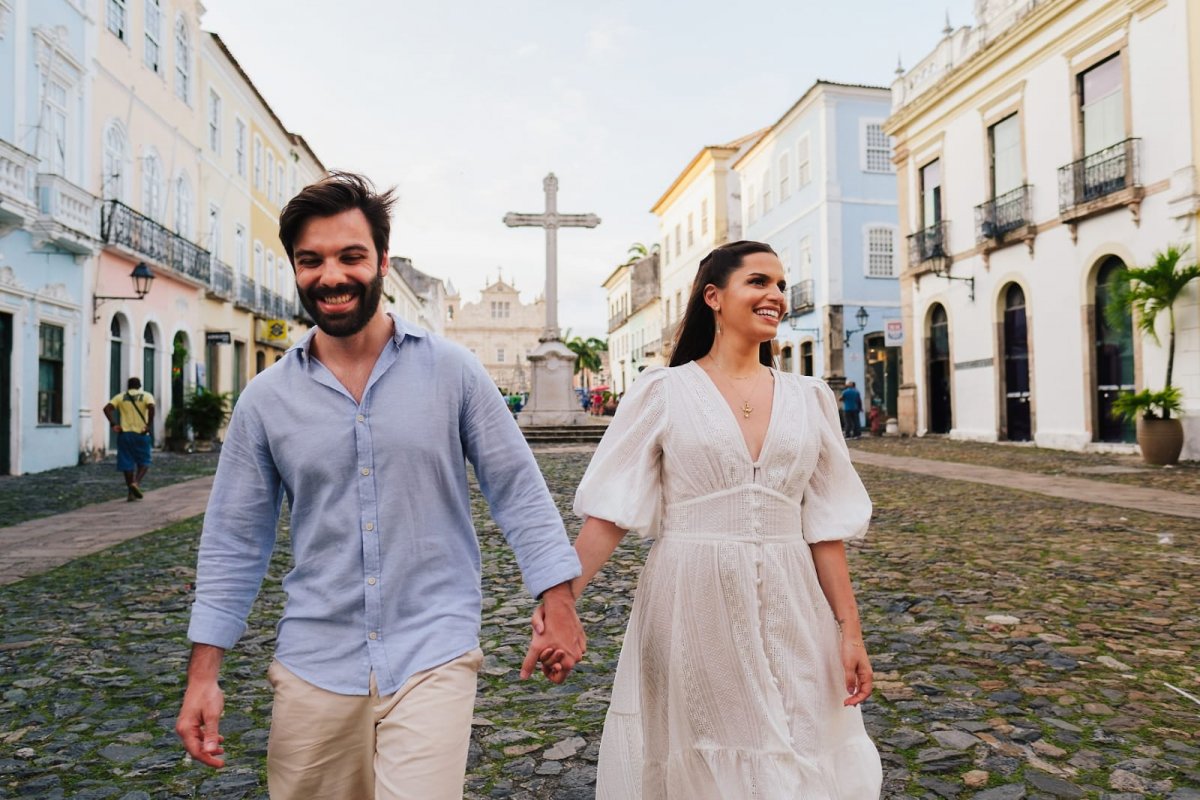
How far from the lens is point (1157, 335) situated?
1499 centimetres

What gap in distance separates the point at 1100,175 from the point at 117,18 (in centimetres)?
1893

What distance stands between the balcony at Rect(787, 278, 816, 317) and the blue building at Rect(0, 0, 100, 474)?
2096cm

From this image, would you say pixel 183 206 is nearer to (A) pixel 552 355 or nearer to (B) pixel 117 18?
(B) pixel 117 18

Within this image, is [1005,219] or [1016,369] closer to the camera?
[1005,219]

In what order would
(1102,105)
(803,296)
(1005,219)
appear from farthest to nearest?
(803,296) → (1005,219) → (1102,105)

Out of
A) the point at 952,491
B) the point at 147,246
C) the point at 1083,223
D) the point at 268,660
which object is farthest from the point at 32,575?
the point at 1083,223

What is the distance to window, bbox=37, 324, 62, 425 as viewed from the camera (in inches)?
631

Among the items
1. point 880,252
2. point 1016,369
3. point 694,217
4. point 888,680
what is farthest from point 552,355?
point 694,217

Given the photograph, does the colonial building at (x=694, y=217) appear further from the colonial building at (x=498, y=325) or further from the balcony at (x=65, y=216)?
the colonial building at (x=498, y=325)

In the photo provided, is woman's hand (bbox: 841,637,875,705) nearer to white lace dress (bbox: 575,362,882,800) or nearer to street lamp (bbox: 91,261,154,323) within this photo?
white lace dress (bbox: 575,362,882,800)

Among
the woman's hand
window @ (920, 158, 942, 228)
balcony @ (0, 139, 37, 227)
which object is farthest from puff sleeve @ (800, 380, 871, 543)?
window @ (920, 158, 942, 228)

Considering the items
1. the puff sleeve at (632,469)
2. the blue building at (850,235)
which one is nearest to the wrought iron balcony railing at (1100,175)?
the blue building at (850,235)

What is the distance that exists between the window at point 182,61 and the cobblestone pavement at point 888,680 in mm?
18817

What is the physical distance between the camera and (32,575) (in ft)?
21.9
